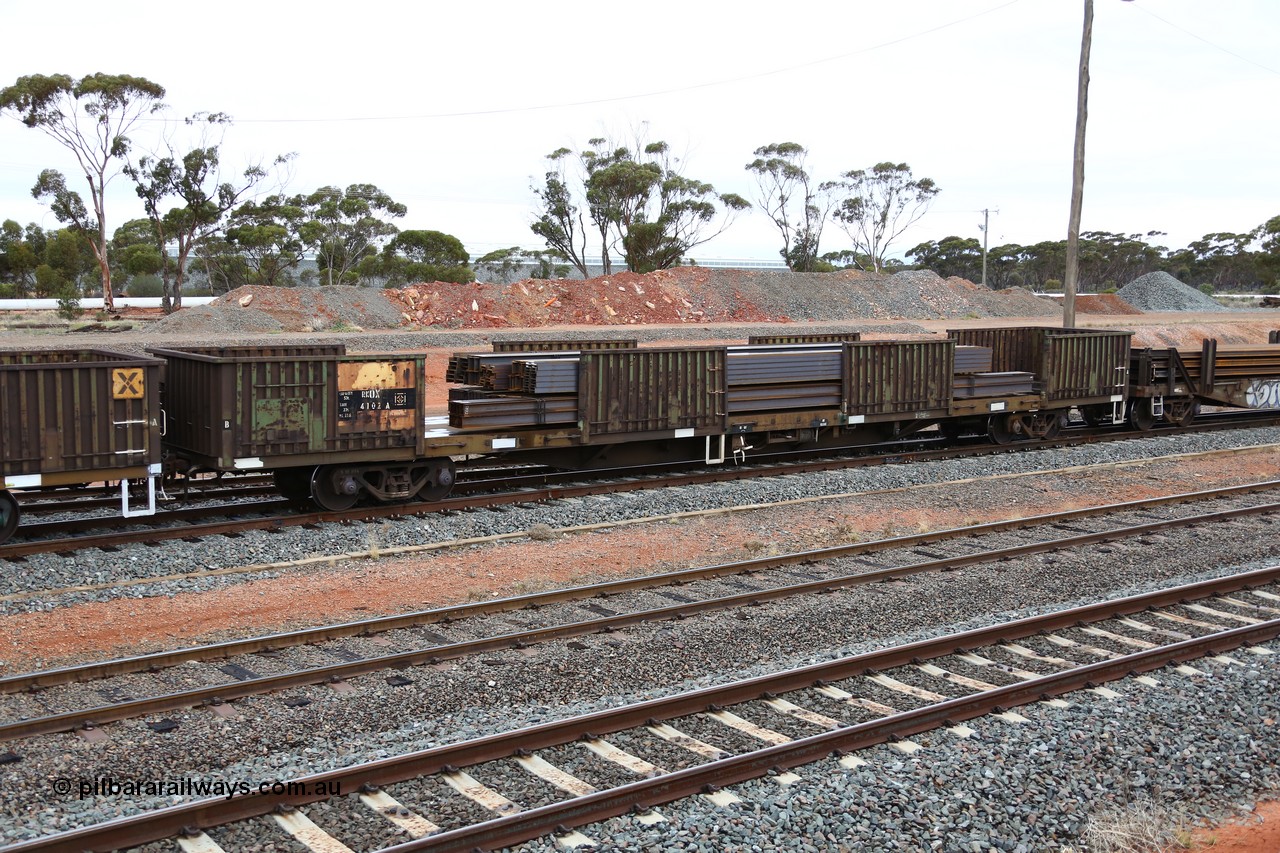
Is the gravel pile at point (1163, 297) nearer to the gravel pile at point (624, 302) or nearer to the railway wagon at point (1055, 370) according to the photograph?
the gravel pile at point (624, 302)

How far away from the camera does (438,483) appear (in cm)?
1661

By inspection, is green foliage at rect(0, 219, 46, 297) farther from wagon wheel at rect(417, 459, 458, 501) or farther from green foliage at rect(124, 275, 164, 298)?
wagon wheel at rect(417, 459, 458, 501)

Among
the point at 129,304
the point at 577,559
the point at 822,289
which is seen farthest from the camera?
the point at 129,304

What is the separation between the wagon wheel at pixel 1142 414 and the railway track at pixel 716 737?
16.2 m

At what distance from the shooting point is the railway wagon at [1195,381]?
2595 cm

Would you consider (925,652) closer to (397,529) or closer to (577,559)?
(577,559)

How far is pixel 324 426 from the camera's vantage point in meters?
15.2

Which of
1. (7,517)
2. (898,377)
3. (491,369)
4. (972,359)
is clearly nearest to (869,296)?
(972,359)

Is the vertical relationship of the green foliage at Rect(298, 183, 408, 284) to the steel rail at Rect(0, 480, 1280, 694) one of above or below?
above

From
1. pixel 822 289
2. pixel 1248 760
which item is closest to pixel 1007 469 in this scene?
pixel 1248 760

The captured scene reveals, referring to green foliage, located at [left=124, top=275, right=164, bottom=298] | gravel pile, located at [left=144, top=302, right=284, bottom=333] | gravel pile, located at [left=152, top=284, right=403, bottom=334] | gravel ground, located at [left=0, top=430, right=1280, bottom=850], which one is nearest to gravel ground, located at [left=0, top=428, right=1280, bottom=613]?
gravel ground, located at [left=0, top=430, right=1280, bottom=850]

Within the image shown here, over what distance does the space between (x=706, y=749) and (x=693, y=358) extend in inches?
459

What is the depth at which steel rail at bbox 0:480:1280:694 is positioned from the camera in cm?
896

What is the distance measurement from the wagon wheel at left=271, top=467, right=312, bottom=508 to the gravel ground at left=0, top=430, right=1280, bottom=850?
7.20 m
